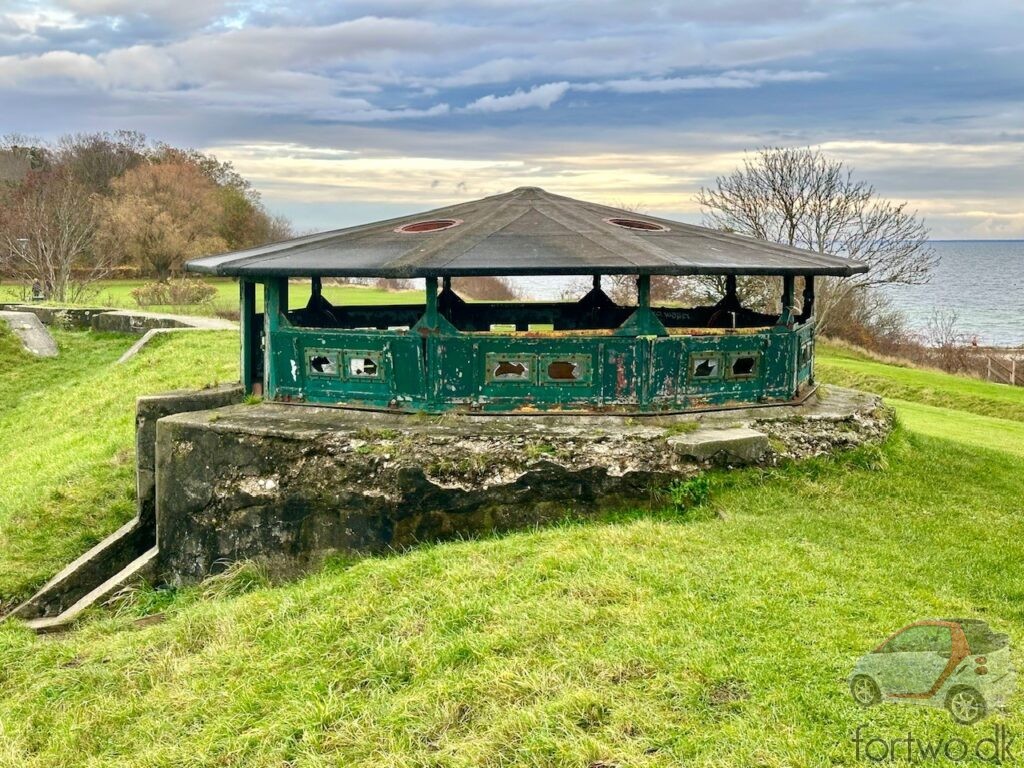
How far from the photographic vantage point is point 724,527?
6652 mm

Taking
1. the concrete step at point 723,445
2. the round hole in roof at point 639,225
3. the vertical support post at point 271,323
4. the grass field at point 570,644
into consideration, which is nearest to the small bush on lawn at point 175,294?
the vertical support post at point 271,323

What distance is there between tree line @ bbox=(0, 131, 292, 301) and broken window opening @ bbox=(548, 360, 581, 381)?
29765 millimetres

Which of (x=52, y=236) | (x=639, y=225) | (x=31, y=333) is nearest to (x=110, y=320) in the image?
(x=31, y=333)

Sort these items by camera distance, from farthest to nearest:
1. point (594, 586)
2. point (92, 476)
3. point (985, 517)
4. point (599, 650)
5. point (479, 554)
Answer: point (92, 476) → point (985, 517) → point (479, 554) → point (594, 586) → point (599, 650)

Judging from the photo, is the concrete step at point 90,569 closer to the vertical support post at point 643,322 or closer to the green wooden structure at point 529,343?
the green wooden structure at point 529,343

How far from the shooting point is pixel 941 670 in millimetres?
4316

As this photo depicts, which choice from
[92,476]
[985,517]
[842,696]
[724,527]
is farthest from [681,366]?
[92,476]

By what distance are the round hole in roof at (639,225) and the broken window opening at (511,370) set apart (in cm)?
233

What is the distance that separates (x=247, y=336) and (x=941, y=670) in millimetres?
7560

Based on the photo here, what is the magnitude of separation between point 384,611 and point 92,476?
6.15 metres

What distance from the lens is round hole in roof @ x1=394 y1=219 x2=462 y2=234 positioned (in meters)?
9.48

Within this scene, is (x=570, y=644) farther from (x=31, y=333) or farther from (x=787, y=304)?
(x=31, y=333)

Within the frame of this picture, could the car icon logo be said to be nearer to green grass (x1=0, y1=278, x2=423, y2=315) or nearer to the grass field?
the grass field

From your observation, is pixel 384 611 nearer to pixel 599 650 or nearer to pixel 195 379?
pixel 599 650
